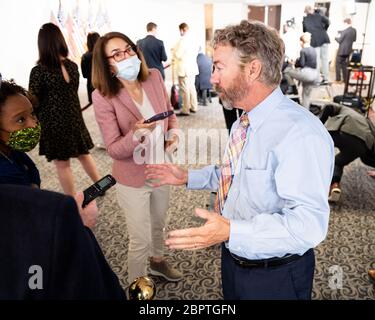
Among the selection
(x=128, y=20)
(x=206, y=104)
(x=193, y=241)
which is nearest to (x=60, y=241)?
(x=193, y=241)

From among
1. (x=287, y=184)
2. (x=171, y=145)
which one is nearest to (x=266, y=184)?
(x=287, y=184)

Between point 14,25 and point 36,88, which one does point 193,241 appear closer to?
point 36,88

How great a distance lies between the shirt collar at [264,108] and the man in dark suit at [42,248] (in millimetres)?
713

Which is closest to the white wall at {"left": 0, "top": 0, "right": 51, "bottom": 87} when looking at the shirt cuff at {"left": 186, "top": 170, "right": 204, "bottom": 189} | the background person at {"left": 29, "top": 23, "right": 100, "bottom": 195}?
the background person at {"left": 29, "top": 23, "right": 100, "bottom": 195}

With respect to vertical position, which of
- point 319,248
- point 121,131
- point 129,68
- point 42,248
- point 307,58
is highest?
point 129,68

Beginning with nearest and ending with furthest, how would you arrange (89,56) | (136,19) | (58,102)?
(58,102)
(89,56)
(136,19)

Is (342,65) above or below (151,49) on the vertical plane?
below

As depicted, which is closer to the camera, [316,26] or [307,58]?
[307,58]

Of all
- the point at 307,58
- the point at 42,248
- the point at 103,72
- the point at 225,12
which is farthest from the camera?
the point at 225,12

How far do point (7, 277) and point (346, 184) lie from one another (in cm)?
369

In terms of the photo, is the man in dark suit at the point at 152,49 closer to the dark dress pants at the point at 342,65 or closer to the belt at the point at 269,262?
the belt at the point at 269,262

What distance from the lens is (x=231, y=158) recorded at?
1.24 metres

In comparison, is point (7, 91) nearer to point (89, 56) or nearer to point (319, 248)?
point (319, 248)

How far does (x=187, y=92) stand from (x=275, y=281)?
227 inches
